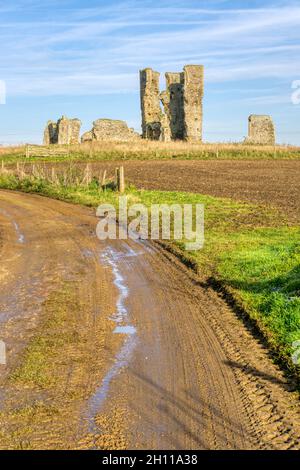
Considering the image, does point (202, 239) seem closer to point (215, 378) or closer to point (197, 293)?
point (197, 293)

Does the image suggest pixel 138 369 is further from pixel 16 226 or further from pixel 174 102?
pixel 174 102

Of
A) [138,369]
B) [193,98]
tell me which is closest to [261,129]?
[193,98]

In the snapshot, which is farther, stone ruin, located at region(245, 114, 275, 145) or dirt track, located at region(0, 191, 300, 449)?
stone ruin, located at region(245, 114, 275, 145)

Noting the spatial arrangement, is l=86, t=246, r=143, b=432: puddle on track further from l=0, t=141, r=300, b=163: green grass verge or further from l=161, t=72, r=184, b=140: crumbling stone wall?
l=161, t=72, r=184, b=140: crumbling stone wall

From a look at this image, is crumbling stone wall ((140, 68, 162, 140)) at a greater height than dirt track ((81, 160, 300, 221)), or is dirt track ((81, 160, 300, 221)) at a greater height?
crumbling stone wall ((140, 68, 162, 140))

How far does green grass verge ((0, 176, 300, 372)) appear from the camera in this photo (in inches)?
365

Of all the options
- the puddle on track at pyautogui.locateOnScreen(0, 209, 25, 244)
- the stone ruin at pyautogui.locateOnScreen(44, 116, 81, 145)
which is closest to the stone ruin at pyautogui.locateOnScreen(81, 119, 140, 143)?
the stone ruin at pyautogui.locateOnScreen(44, 116, 81, 145)

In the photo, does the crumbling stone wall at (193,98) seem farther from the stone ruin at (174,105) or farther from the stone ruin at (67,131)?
the stone ruin at (67,131)

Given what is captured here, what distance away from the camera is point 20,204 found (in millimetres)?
27141

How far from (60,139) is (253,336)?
61003mm

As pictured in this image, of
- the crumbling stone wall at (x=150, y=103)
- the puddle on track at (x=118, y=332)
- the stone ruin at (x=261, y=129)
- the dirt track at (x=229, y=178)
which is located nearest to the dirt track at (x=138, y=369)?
the puddle on track at (x=118, y=332)

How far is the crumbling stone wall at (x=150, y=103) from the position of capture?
226ft

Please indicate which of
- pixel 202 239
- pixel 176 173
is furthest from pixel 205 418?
pixel 176 173

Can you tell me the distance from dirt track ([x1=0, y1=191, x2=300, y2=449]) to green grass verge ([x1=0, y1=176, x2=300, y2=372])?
43 centimetres
